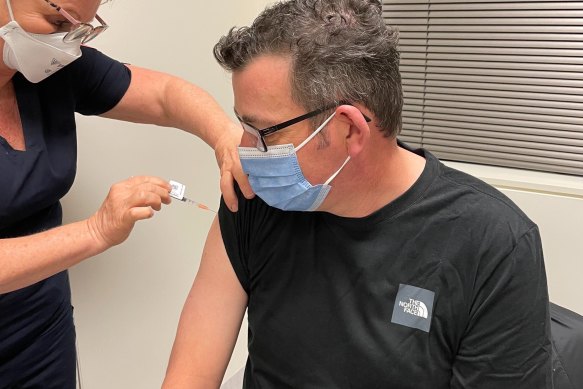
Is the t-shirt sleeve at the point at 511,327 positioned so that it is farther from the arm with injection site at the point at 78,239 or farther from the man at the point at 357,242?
the arm with injection site at the point at 78,239

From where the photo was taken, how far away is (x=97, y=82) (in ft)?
4.95

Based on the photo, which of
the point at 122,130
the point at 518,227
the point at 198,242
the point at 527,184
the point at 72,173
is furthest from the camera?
the point at 527,184

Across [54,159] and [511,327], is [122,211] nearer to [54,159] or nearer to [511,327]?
[54,159]

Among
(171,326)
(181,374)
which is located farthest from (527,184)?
(181,374)

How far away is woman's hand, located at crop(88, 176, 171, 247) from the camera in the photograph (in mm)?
1213

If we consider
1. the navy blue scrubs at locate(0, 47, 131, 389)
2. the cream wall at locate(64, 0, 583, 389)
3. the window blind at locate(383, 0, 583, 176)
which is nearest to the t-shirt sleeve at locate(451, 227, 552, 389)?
the navy blue scrubs at locate(0, 47, 131, 389)

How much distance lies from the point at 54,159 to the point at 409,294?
92 centimetres

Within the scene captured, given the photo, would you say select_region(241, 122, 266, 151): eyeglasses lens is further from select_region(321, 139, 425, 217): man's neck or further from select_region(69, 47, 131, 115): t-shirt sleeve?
select_region(69, 47, 131, 115): t-shirt sleeve

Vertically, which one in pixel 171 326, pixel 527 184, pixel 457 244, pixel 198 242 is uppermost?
pixel 457 244

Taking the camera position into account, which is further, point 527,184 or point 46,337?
point 527,184

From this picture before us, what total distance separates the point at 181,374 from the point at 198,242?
1119 millimetres

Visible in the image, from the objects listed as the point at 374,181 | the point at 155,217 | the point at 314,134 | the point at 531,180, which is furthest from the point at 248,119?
the point at 531,180

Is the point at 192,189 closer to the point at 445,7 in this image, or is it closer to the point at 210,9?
the point at 210,9

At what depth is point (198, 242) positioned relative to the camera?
2330mm
